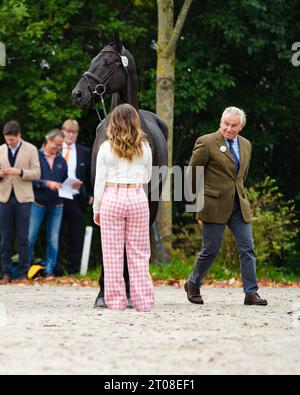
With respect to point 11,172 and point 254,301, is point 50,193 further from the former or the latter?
point 254,301

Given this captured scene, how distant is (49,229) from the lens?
1842 centimetres

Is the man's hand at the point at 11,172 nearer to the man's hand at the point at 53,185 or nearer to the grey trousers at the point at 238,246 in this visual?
the man's hand at the point at 53,185

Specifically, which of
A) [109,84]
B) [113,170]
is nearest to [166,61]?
[109,84]

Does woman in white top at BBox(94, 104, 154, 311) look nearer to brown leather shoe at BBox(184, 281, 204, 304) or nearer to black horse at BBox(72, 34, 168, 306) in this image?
black horse at BBox(72, 34, 168, 306)

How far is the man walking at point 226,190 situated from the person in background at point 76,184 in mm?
6249

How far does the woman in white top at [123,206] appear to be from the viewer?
36.4 ft

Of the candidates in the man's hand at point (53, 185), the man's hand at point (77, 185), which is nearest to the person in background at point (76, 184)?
the man's hand at point (77, 185)

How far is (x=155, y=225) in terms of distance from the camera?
64.0 feet

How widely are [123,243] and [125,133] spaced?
1.06 metres

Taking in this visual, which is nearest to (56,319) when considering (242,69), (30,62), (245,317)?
(245,317)

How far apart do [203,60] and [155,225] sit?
3.53 m

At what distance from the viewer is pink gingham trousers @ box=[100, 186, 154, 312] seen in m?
11.2

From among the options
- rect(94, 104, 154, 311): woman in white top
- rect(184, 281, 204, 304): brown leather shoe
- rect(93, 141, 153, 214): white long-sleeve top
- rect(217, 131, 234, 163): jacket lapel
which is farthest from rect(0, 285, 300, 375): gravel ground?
rect(217, 131, 234, 163): jacket lapel
